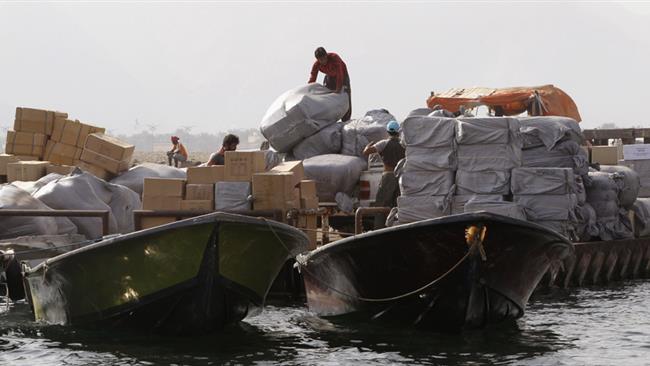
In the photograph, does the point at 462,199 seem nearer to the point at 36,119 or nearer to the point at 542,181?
the point at 542,181

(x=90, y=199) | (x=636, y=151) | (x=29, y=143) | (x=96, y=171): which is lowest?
(x=90, y=199)

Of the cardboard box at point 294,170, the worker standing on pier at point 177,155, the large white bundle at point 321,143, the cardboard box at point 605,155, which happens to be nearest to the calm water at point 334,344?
the cardboard box at point 294,170

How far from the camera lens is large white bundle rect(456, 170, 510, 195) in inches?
Answer: 647

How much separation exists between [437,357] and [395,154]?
19.4ft

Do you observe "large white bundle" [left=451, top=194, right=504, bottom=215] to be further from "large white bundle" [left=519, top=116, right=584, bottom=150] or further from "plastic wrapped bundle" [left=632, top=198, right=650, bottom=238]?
"plastic wrapped bundle" [left=632, top=198, right=650, bottom=238]

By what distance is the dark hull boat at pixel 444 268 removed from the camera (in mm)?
12516

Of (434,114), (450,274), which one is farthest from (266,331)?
(434,114)

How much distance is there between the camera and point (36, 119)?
21750mm

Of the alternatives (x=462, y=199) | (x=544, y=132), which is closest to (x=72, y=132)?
(x=462, y=199)

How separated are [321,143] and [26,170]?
4626mm

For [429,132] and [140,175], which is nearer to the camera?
[429,132]

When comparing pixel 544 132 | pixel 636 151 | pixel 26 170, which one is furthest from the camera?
pixel 636 151

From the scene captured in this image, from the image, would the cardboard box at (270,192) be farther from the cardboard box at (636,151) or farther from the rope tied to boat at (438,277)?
the cardboard box at (636,151)

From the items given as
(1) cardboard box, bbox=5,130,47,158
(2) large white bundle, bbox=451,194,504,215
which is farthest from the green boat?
(1) cardboard box, bbox=5,130,47,158
